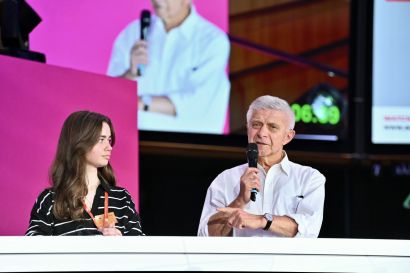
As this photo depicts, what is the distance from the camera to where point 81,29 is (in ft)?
20.0

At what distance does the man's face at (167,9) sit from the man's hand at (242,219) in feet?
11.0

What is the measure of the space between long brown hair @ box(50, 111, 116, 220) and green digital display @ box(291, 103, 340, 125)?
3342 millimetres

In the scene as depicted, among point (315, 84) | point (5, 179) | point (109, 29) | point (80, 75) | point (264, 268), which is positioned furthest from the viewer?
point (315, 84)

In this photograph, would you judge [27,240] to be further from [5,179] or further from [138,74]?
[138,74]

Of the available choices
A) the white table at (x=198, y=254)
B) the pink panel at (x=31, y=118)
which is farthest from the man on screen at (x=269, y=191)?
the white table at (x=198, y=254)

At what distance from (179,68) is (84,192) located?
3189mm

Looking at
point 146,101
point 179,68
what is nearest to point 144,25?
point 179,68

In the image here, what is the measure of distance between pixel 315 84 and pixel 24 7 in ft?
10.5

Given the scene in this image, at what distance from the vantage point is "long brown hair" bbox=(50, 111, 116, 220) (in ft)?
10.3

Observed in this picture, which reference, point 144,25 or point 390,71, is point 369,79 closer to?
point 390,71

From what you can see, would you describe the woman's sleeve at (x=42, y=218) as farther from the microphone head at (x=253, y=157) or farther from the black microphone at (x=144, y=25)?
the black microphone at (x=144, y=25)

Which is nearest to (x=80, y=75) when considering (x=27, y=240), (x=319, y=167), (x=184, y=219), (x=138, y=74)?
(x=27, y=240)

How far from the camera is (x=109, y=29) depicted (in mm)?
6145

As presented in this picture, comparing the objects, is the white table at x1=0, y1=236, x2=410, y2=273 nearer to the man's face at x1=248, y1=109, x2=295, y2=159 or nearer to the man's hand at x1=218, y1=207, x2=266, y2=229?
the man's hand at x1=218, y1=207, x2=266, y2=229
